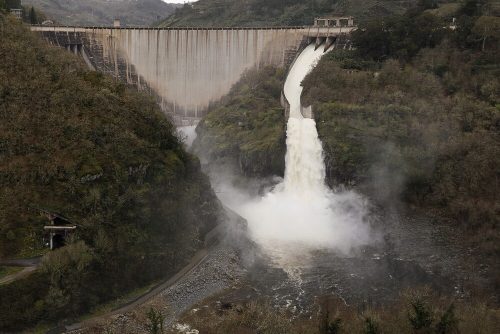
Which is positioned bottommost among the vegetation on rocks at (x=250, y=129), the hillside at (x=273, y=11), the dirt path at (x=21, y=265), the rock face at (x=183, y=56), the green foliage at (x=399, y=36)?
the dirt path at (x=21, y=265)

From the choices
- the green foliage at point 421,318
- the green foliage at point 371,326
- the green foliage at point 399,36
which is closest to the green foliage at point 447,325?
the green foliage at point 421,318

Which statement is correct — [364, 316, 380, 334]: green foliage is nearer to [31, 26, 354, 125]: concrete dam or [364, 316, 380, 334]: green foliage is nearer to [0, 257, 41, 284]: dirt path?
[0, 257, 41, 284]: dirt path

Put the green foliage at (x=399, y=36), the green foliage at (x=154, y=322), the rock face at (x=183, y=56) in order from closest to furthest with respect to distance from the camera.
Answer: the green foliage at (x=154, y=322) < the green foliage at (x=399, y=36) < the rock face at (x=183, y=56)

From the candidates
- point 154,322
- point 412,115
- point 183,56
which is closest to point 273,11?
point 183,56

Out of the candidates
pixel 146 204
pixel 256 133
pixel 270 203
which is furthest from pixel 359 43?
pixel 146 204

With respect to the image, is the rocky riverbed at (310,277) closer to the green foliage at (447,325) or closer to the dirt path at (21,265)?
the dirt path at (21,265)

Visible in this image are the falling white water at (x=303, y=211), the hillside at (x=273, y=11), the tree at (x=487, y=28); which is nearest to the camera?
the falling white water at (x=303, y=211)

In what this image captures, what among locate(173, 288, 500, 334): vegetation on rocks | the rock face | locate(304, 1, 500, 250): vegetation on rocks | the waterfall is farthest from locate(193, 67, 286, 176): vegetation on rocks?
locate(173, 288, 500, 334): vegetation on rocks
